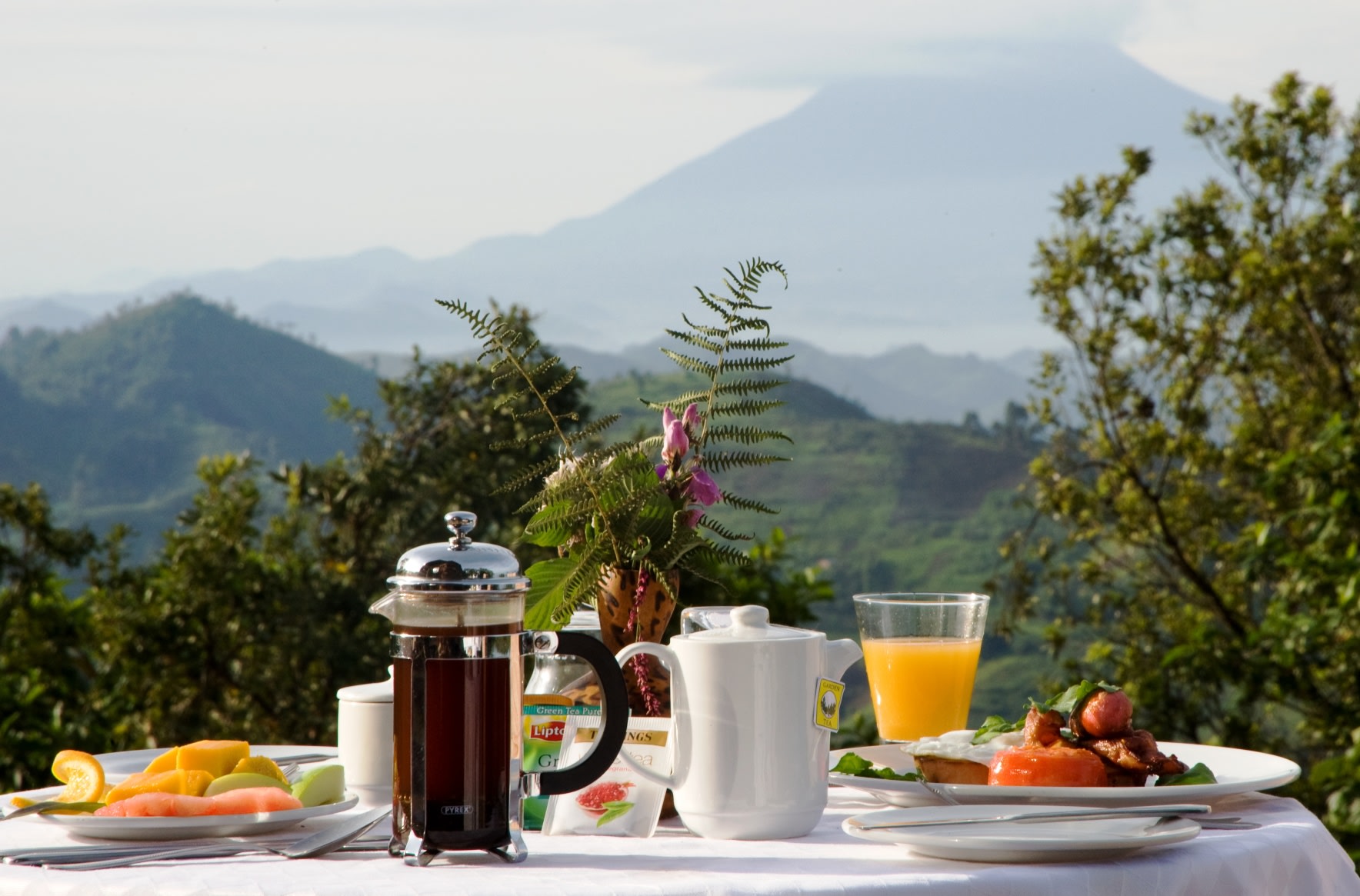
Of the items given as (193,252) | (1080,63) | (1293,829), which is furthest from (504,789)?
(193,252)

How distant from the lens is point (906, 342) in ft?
41.9

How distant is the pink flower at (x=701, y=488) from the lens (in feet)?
4.98

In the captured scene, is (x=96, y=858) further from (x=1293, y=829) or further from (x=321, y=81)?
(x=321, y=81)

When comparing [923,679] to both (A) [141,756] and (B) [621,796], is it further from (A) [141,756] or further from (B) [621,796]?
(A) [141,756]

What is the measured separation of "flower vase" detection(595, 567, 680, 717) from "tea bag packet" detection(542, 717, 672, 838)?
0.08 meters

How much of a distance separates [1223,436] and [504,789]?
5.09 meters

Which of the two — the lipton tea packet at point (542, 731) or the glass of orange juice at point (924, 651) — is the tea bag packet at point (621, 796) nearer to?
the lipton tea packet at point (542, 731)

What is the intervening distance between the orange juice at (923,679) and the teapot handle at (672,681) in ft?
1.33

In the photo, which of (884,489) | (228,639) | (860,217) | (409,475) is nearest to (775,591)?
(409,475)

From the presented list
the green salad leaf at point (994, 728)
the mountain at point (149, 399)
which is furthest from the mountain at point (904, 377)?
the green salad leaf at point (994, 728)

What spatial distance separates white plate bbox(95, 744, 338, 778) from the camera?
1644 millimetres

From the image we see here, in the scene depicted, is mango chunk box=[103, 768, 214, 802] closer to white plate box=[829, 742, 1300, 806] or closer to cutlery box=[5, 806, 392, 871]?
cutlery box=[5, 806, 392, 871]

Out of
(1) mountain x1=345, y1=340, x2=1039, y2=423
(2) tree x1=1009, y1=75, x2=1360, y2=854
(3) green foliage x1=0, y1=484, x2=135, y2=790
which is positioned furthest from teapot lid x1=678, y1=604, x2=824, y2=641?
(1) mountain x1=345, y1=340, x2=1039, y2=423

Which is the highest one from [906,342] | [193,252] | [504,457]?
[193,252]
